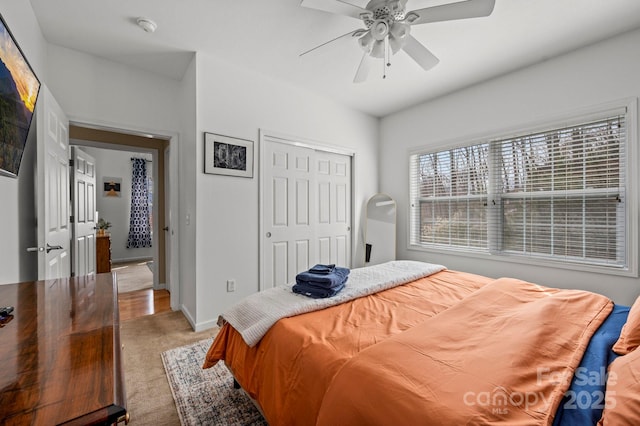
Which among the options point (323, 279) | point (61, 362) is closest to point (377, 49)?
point (323, 279)

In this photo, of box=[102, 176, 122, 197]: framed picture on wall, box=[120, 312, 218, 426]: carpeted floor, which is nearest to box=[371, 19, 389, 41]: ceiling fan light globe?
box=[120, 312, 218, 426]: carpeted floor

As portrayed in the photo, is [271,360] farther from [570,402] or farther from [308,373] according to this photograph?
[570,402]

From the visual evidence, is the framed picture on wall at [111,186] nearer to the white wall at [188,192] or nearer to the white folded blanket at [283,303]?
the white wall at [188,192]

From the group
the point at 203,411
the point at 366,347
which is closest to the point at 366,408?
the point at 366,347

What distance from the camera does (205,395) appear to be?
1702 mm

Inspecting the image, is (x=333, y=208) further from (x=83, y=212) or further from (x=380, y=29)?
(x=83, y=212)

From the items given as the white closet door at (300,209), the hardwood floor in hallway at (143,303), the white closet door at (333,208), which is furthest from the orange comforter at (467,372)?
the hardwood floor in hallway at (143,303)

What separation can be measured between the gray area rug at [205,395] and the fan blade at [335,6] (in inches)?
92.6

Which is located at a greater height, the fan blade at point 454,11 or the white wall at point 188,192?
the fan blade at point 454,11

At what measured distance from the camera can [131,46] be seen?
8.33 feet

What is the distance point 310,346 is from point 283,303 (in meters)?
0.45

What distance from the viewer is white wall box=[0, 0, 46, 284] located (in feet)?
5.14

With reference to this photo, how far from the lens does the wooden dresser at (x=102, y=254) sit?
472 centimetres

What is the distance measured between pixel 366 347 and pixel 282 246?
2.26m
